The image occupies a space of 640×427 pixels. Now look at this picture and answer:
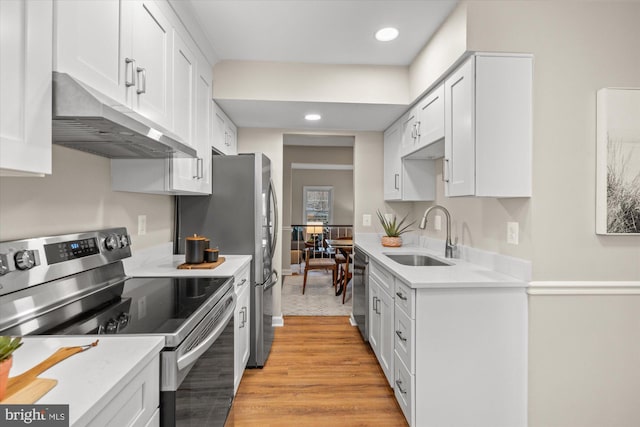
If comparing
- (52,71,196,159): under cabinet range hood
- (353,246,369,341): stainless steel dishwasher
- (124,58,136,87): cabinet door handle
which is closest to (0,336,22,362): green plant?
(52,71,196,159): under cabinet range hood

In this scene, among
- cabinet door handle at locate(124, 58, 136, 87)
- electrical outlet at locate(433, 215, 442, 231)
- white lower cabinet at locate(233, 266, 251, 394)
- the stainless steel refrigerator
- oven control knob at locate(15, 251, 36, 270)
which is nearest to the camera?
oven control knob at locate(15, 251, 36, 270)

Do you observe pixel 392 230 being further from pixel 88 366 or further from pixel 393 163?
pixel 88 366

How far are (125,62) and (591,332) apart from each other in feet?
8.53

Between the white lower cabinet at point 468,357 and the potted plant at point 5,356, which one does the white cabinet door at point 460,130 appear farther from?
the potted plant at point 5,356

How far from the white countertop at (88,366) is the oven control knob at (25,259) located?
312 mm

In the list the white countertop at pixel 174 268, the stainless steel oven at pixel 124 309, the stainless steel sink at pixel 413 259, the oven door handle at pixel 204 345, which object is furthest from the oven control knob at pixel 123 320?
the stainless steel sink at pixel 413 259

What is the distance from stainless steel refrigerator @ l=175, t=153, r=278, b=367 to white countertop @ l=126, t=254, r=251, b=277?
0.14 metres

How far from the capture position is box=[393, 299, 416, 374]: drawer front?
182 cm

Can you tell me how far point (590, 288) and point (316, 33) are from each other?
2232 mm

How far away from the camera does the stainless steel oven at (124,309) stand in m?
1.09

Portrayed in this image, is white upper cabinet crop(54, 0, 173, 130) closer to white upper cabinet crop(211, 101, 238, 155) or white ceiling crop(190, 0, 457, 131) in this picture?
white ceiling crop(190, 0, 457, 131)

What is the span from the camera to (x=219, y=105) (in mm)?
2895

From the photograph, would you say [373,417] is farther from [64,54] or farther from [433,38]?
[433,38]

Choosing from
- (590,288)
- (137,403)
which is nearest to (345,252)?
(590,288)
